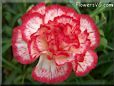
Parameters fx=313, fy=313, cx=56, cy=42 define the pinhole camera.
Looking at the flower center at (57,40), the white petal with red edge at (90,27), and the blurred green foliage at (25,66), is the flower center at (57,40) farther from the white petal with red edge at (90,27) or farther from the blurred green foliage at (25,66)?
the blurred green foliage at (25,66)

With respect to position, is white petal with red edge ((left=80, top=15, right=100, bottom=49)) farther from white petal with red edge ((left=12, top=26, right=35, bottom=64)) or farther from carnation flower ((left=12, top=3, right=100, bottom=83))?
white petal with red edge ((left=12, top=26, right=35, bottom=64))

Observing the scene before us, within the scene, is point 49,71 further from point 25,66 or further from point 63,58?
point 25,66

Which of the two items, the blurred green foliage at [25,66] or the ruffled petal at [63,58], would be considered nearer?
the ruffled petal at [63,58]

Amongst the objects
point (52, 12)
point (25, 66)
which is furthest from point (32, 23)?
point (25, 66)

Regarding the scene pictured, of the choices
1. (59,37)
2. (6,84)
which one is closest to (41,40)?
(59,37)

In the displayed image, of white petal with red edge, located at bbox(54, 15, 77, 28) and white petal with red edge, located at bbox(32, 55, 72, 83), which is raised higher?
white petal with red edge, located at bbox(54, 15, 77, 28)

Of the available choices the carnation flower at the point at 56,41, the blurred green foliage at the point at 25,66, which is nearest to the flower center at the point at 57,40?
the carnation flower at the point at 56,41

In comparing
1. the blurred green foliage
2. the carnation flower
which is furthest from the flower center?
the blurred green foliage
